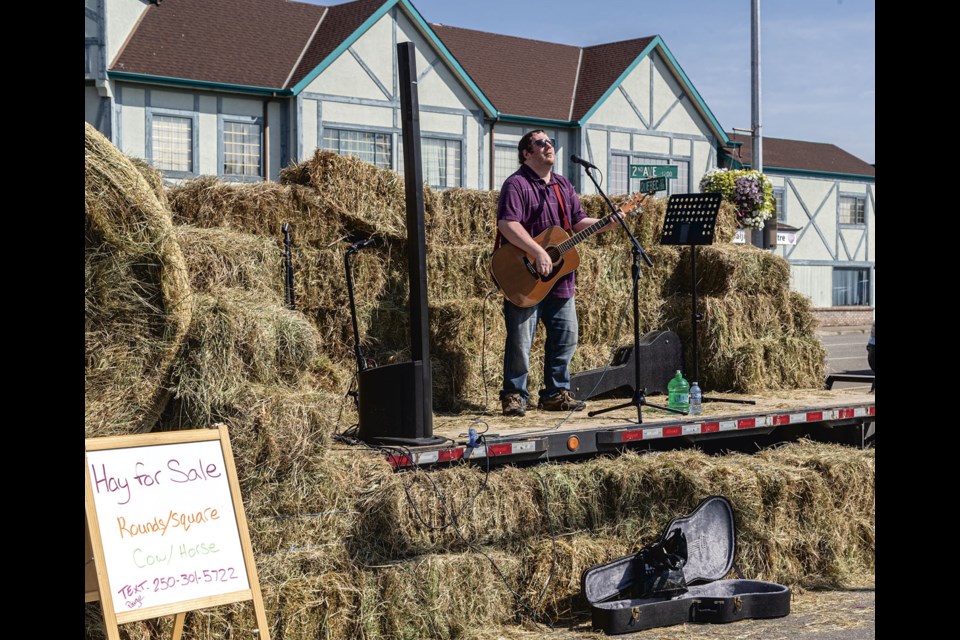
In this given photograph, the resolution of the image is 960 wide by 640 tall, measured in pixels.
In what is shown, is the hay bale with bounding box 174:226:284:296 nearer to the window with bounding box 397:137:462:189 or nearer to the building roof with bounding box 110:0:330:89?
the building roof with bounding box 110:0:330:89

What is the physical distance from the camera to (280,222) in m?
7.91

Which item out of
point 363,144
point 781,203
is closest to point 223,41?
point 363,144

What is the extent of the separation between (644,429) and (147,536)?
345 centimetres

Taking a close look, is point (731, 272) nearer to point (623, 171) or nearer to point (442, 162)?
point (442, 162)

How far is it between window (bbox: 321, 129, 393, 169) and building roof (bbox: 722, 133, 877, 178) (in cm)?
1449

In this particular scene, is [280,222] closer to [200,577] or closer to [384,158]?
[200,577]

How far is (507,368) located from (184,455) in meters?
3.34

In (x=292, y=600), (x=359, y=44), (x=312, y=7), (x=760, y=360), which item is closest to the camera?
(x=292, y=600)

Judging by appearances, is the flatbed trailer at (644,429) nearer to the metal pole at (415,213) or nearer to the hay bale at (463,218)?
the metal pole at (415,213)

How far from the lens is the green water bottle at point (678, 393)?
822 centimetres

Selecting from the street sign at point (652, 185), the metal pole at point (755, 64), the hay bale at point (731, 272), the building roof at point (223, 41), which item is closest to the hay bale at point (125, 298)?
the street sign at point (652, 185)

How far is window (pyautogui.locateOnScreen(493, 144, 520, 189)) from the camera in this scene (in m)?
26.9

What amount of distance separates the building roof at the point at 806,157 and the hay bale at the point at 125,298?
3149cm
